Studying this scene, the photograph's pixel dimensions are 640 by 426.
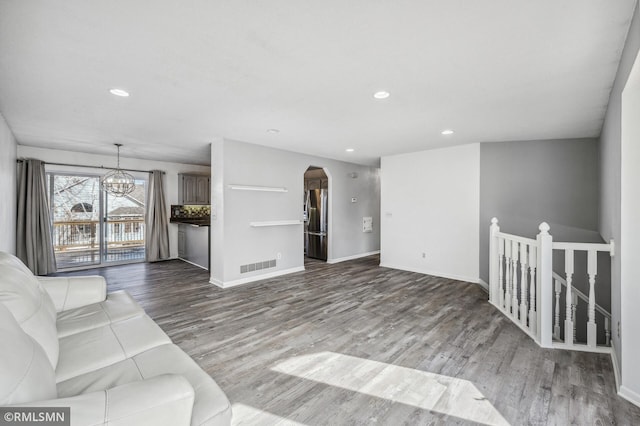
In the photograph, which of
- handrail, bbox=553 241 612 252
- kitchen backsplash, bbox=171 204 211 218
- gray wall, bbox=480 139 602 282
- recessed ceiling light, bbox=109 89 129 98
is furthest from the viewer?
kitchen backsplash, bbox=171 204 211 218

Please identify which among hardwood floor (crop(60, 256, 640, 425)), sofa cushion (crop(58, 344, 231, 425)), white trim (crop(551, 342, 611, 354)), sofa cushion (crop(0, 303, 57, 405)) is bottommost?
hardwood floor (crop(60, 256, 640, 425))

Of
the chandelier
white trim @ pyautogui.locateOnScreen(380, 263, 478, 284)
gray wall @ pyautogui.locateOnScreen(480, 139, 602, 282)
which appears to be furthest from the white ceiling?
white trim @ pyautogui.locateOnScreen(380, 263, 478, 284)

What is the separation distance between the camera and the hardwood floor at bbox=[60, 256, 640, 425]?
1776mm

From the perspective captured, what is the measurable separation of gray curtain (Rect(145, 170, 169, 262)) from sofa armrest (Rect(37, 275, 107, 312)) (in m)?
4.65

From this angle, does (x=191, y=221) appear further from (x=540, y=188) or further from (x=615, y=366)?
(x=615, y=366)

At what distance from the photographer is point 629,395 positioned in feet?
6.13

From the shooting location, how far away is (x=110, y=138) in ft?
14.8

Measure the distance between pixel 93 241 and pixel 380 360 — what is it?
657 cm

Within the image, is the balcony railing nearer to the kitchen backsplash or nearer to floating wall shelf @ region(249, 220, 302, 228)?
the kitchen backsplash

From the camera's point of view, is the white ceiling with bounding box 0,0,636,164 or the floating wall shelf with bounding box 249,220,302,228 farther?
the floating wall shelf with bounding box 249,220,302,228

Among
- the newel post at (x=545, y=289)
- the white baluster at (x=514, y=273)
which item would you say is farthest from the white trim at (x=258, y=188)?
the newel post at (x=545, y=289)

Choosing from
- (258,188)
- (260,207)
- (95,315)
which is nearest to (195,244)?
(260,207)

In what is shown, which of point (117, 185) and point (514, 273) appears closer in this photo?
point (514, 273)

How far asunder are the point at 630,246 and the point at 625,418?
3.48ft
